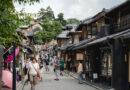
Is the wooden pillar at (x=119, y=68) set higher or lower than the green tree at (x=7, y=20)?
Answer: lower

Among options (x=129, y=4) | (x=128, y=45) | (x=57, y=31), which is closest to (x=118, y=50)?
(x=128, y=45)

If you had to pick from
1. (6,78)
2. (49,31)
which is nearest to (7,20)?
(6,78)

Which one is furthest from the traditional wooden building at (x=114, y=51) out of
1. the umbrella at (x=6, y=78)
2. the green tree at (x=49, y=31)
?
the green tree at (x=49, y=31)

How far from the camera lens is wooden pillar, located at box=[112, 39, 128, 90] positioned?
15.3 m

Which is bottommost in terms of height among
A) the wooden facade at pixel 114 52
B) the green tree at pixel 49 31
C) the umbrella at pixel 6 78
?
the umbrella at pixel 6 78

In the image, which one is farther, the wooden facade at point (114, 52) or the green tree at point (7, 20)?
the wooden facade at point (114, 52)

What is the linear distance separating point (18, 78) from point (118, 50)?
8.76 metres

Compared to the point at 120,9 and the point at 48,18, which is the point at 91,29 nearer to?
the point at 120,9

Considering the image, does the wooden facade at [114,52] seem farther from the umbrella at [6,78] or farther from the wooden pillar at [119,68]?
the umbrella at [6,78]

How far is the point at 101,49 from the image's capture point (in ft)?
70.2

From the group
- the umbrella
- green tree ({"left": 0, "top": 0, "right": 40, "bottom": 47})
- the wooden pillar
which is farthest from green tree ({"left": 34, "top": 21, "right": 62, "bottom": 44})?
green tree ({"left": 0, "top": 0, "right": 40, "bottom": 47})

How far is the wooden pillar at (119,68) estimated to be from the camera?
1526cm

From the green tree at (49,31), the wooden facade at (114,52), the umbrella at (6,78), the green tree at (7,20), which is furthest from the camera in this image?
the green tree at (49,31)

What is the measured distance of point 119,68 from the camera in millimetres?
15805
